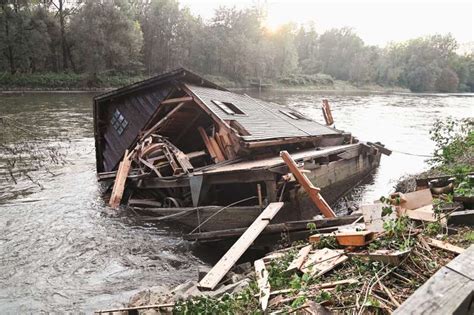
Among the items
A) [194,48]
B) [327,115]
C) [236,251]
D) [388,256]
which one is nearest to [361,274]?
[388,256]

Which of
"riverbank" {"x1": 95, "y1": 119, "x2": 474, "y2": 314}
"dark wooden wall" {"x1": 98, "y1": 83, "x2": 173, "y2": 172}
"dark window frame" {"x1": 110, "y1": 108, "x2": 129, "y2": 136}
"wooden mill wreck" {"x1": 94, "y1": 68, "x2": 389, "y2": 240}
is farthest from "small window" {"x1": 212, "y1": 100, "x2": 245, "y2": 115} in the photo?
"riverbank" {"x1": 95, "y1": 119, "x2": 474, "y2": 314}

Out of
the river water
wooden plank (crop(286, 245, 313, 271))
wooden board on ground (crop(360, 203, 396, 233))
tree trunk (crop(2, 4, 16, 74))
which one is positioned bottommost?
the river water

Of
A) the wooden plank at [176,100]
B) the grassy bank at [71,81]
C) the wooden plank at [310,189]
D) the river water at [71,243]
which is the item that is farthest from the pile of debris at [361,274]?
the grassy bank at [71,81]

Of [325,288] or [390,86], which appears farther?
[390,86]

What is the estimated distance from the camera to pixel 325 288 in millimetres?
3838

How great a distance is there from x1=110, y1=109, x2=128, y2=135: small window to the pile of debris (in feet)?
35.0

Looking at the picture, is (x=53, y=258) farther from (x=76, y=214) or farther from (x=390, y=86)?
(x=390, y=86)

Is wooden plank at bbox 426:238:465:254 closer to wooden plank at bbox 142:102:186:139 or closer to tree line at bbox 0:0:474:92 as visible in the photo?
wooden plank at bbox 142:102:186:139

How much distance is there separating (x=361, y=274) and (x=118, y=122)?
13.5 meters

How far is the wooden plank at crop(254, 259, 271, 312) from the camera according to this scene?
392 cm

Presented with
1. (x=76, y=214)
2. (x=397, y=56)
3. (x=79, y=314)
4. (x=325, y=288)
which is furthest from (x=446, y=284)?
(x=397, y=56)

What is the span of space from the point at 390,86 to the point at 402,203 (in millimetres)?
90860

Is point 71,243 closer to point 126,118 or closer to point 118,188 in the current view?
point 118,188

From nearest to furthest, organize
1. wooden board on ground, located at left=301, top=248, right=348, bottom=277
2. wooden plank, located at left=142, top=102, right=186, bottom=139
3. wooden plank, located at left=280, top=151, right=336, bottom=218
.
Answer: wooden board on ground, located at left=301, top=248, right=348, bottom=277 → wooden plank, located at left=280, top=151, right=336, bottom=218 → wooden plank, located at left=142, top=102, right=186, bottom=139
